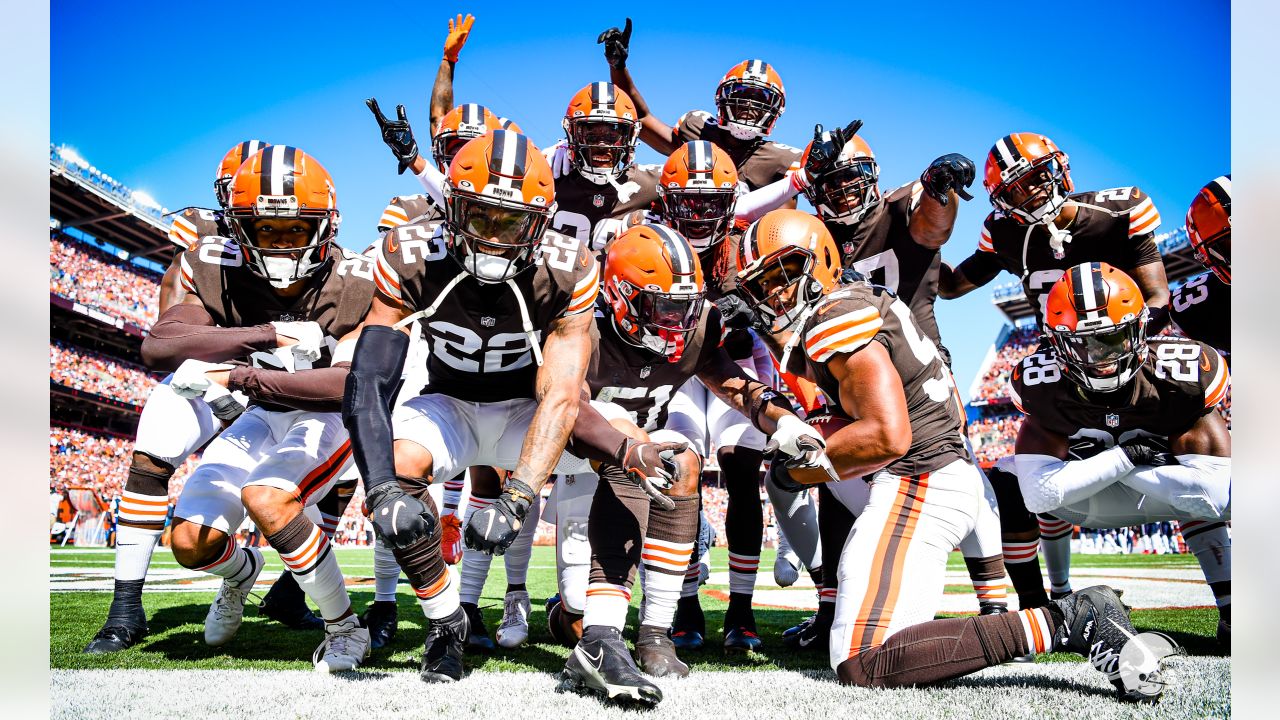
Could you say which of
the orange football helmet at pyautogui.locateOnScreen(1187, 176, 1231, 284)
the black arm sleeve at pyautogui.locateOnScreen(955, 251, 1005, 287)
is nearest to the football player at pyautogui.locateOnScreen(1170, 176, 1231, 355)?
the orange football helmet at pyautogui.locateOnScreen(1187, 176, 1231, 284)

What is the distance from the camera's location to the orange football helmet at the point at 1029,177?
16.3ft

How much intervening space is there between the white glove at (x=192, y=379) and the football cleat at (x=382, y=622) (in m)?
1.52

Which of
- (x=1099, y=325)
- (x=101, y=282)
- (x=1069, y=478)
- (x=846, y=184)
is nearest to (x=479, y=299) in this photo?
(x=846, y=184)

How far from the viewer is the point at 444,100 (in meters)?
6.67

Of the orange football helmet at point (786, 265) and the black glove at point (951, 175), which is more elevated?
the black glove at point (951, 175)

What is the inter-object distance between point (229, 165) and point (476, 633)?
109 inches

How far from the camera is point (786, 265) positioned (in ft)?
12.1

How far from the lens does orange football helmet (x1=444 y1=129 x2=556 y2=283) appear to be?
11.8 feet

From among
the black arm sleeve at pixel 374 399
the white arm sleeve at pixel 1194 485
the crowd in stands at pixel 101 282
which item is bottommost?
the white arm sleeve at pixel 1194 485

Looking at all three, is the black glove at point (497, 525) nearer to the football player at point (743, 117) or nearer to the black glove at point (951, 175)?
the black glove at point (951, 175)

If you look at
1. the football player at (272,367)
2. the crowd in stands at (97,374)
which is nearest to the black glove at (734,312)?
the football player at (272,367)

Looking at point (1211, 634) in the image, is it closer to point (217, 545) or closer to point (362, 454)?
point (362, 454)

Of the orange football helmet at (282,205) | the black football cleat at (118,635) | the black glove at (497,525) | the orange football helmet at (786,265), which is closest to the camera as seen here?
the black glove at (497,525)

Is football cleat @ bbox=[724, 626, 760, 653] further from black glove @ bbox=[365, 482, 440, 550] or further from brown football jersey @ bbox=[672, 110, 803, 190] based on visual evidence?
brown football jersey @ bbox=[672, 110, 803, 190]
